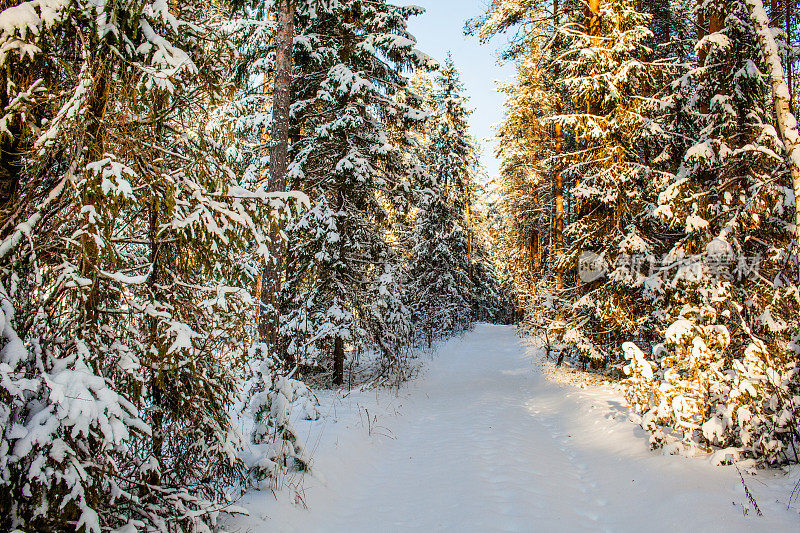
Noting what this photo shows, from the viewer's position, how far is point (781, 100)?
19.7 ft

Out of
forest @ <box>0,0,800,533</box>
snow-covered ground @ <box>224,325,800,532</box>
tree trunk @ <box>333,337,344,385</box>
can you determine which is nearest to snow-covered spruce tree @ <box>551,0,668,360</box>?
forest @ <box>0,0,800,533</box>

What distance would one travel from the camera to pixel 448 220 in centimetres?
2583

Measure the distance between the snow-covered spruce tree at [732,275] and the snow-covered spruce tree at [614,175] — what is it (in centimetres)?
234

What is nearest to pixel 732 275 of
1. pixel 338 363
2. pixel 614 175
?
pixel 614 175

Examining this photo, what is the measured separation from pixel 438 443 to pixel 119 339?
5.78 m

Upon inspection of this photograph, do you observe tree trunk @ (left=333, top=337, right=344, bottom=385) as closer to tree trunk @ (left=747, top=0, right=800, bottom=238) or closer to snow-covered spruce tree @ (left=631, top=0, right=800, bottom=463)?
snow-covered spruce tree @ (left=631, top=0, right=800, bottom=463)

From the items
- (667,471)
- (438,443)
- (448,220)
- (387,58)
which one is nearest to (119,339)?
(438,443)

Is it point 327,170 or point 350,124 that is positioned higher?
point 350,124

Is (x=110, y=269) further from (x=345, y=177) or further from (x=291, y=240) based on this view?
(x=345, y=177)

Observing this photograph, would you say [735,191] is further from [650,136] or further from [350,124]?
[350,124]

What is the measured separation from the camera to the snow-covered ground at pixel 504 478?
457cm

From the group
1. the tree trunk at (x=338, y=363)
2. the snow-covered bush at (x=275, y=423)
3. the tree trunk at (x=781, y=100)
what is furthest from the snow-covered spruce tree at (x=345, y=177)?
the tree trunk at (x=781, y=100)

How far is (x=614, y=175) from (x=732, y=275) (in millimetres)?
4702

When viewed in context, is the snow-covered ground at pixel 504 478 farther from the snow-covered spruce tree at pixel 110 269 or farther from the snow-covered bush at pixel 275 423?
the snow-covered spruce tree at pixel 110 269
